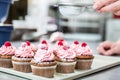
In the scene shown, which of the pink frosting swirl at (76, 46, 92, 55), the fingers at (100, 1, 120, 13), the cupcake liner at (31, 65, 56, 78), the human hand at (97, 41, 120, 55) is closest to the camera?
the cupcake liner at (31, 65, 56, 78)

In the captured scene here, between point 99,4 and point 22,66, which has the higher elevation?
point 99,4

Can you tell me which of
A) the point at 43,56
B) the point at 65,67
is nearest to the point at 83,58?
the point at 65,67

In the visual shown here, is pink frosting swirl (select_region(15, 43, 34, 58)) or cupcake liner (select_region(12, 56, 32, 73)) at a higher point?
pink frosting swirl (select_region(15, 43, 34, 58))

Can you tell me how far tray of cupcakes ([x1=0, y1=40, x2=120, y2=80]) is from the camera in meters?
0.96

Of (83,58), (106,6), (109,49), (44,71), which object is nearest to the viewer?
(44,71)

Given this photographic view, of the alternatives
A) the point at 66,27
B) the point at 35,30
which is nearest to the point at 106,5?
the point at 35,30

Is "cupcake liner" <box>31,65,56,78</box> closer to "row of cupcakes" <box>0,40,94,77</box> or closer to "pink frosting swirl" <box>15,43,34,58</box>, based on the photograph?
"row of cupcakes" <box>0,40,94,77</box>

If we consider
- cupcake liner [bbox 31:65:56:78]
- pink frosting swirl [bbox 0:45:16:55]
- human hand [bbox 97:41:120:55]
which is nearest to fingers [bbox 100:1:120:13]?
cupcake liner [bbox 31:65:56:78]

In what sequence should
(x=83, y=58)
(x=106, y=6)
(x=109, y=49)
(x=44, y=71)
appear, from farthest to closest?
(x=109, y=49) < (x=83, y=58) < (x=106, y=6) < (x=44, y=71)

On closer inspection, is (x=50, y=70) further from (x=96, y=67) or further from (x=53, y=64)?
(x=96, y=67)

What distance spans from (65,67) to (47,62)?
99 millimetres

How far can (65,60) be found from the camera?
1081 mm

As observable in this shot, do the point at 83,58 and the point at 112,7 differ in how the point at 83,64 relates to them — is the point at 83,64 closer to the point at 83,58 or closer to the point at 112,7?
the point at 83,58

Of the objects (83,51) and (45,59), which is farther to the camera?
(83,51)
